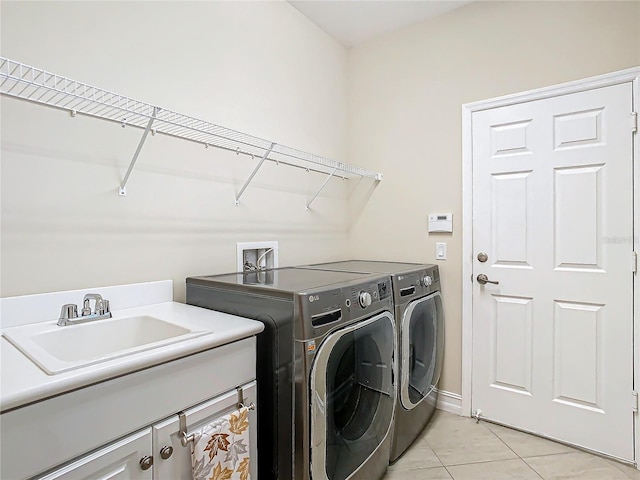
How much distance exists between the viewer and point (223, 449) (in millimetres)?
1129

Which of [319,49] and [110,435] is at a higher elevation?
[319,49]

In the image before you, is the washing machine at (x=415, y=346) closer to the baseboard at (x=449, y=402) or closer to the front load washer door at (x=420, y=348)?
the front load washer door at (x=420, y=348)

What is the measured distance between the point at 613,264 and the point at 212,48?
2435 millimetres

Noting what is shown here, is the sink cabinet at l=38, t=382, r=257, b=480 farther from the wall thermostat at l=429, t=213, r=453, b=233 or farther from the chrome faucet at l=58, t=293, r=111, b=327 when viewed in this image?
the wall thermostat at l=429, t=213, r=453, b=233

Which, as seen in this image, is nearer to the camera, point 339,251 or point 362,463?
point 362,463

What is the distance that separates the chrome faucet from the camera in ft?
4.16

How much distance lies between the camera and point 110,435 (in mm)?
900

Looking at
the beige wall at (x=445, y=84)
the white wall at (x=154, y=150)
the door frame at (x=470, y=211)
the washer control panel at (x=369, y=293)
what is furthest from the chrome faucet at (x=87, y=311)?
the door frame at (x=470, y=211)

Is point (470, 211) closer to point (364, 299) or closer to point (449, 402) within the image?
point (364, 299)

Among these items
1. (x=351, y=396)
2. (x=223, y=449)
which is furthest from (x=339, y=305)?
(x=223, y=449)

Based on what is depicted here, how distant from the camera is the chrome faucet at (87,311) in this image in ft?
4.16

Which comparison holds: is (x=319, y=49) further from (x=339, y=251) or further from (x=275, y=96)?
(x=339, y=251)

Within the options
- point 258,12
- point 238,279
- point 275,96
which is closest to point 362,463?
point 238,279

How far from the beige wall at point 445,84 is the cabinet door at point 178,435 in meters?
1.77
